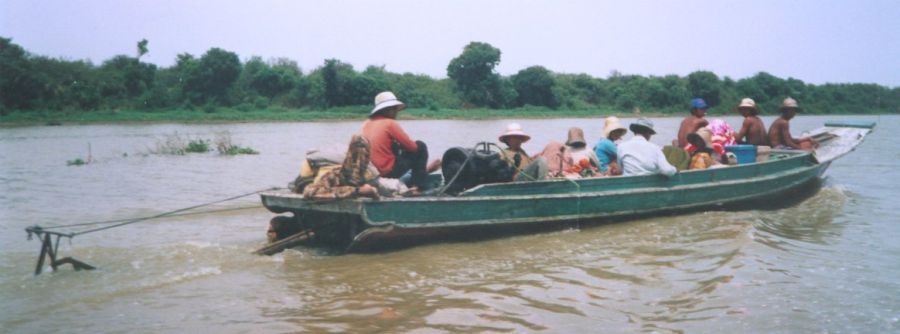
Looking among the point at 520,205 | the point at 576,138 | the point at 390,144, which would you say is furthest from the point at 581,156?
the point at 390,144

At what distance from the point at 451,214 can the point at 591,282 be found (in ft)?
5.12

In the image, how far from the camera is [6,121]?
28859 millimetres

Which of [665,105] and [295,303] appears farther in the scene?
[665,105]

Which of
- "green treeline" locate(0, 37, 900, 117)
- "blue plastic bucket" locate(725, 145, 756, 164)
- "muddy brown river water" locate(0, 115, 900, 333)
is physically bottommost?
"muddy brown river water" locate(0, 115, 900, 333)

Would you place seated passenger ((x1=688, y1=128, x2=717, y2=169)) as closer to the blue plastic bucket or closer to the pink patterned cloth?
the pink patterned cloth

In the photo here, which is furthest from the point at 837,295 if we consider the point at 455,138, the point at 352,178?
the point at 455,138

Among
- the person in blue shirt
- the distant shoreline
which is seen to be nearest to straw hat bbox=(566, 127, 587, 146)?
the person in blue shirt

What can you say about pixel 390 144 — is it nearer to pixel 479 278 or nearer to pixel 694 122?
pixel 479 278

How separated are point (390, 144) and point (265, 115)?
3116cm

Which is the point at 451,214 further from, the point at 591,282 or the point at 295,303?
the point at 295,303

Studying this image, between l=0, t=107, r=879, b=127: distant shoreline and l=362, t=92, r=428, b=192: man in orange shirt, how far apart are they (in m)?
27.7

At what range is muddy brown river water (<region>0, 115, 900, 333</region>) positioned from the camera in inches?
184

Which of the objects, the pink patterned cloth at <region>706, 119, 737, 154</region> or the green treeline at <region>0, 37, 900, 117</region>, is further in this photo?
the green treeline at <region>0, 37, 900, 117</region>

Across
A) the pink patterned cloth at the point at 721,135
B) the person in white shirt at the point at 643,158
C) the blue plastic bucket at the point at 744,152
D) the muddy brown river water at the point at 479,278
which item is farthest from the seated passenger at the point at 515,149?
the blue plastic bucket at the point at 744,152
